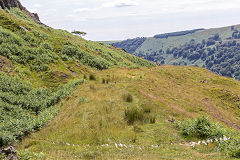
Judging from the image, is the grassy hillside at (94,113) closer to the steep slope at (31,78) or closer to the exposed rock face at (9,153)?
the steep slope at (31,78)

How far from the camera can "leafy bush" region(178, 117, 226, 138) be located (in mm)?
13480

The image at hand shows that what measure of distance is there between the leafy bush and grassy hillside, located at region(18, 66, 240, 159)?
434mm

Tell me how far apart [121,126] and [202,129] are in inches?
237

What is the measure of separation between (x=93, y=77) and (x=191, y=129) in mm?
17716

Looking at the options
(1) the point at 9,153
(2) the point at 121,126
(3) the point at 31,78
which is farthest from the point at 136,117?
(3) the point at 31,78

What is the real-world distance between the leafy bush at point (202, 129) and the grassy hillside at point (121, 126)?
434mm

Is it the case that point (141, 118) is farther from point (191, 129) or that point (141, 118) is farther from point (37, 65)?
point (37, 65)

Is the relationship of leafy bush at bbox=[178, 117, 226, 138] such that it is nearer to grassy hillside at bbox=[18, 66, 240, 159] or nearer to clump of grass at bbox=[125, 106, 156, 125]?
grassy hillside at bbox=[18, 66, 240, 159]

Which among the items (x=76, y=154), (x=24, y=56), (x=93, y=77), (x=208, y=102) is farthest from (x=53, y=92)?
(x=208, y=102)

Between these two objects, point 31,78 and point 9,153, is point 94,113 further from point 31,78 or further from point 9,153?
point 31,78

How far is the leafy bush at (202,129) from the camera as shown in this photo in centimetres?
1348

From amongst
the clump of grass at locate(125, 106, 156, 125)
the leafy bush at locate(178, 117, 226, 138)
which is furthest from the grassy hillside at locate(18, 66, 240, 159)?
the leafy bush at locate(178, 117, 226, 138)

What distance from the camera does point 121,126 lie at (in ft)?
46.2

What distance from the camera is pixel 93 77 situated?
28.4 meters
